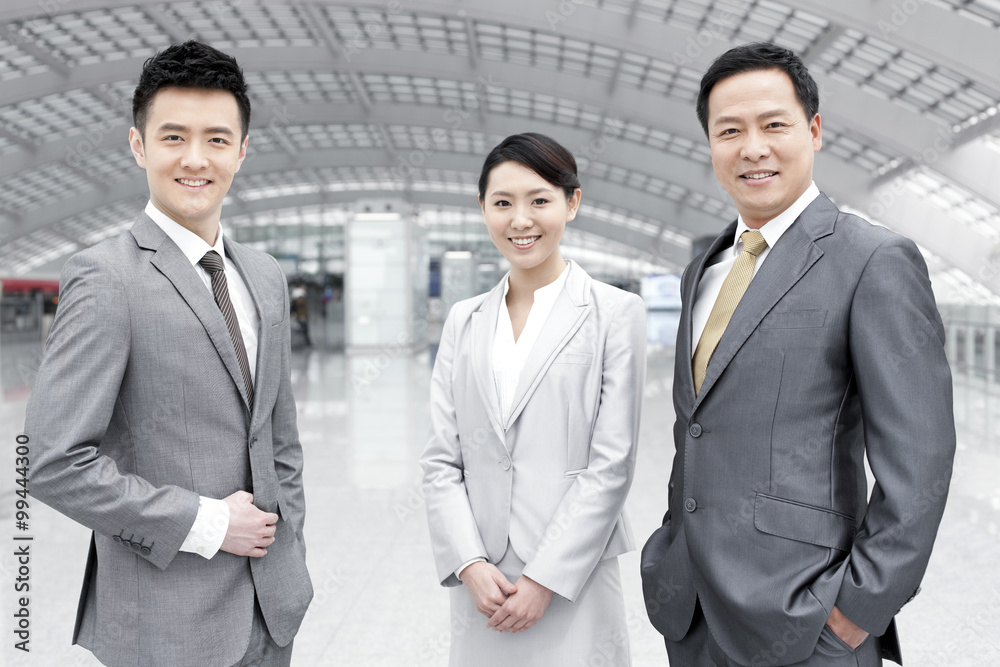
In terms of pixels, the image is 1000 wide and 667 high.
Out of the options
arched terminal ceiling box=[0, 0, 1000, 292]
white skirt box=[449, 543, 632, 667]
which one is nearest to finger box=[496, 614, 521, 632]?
white skirt box=[449, 543, 632, 667]

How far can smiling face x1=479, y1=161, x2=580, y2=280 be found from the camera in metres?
2.23

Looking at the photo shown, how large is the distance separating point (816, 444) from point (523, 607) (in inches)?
35.9

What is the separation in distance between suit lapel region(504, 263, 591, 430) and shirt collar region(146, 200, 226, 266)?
94 centimetres

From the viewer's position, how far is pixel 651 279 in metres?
47.7

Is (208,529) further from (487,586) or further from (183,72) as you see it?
(183,72)

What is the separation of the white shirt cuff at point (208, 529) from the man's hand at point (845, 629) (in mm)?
1354

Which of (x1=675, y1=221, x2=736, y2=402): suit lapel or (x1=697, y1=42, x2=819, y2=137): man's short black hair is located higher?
(x1=697, y1=42, x2=819, y2=137): man's short black hair

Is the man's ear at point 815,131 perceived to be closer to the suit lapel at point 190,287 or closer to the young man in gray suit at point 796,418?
the young man in gray suit at point 796,418

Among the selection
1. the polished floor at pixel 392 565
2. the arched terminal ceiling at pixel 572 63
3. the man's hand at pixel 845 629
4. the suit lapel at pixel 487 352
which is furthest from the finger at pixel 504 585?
the arched terminal ceiling at pixel 572 63

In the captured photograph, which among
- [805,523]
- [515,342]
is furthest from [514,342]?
[805,523]

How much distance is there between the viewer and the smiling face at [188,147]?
177cm

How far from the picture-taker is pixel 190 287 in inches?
70.1

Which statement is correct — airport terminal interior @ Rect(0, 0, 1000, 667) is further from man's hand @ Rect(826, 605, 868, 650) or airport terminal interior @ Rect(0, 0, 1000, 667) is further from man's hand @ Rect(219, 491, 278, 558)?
man's hand @ Rect(826, 605, 868, 650)

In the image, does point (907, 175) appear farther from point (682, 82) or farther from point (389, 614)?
point (389, 614)
